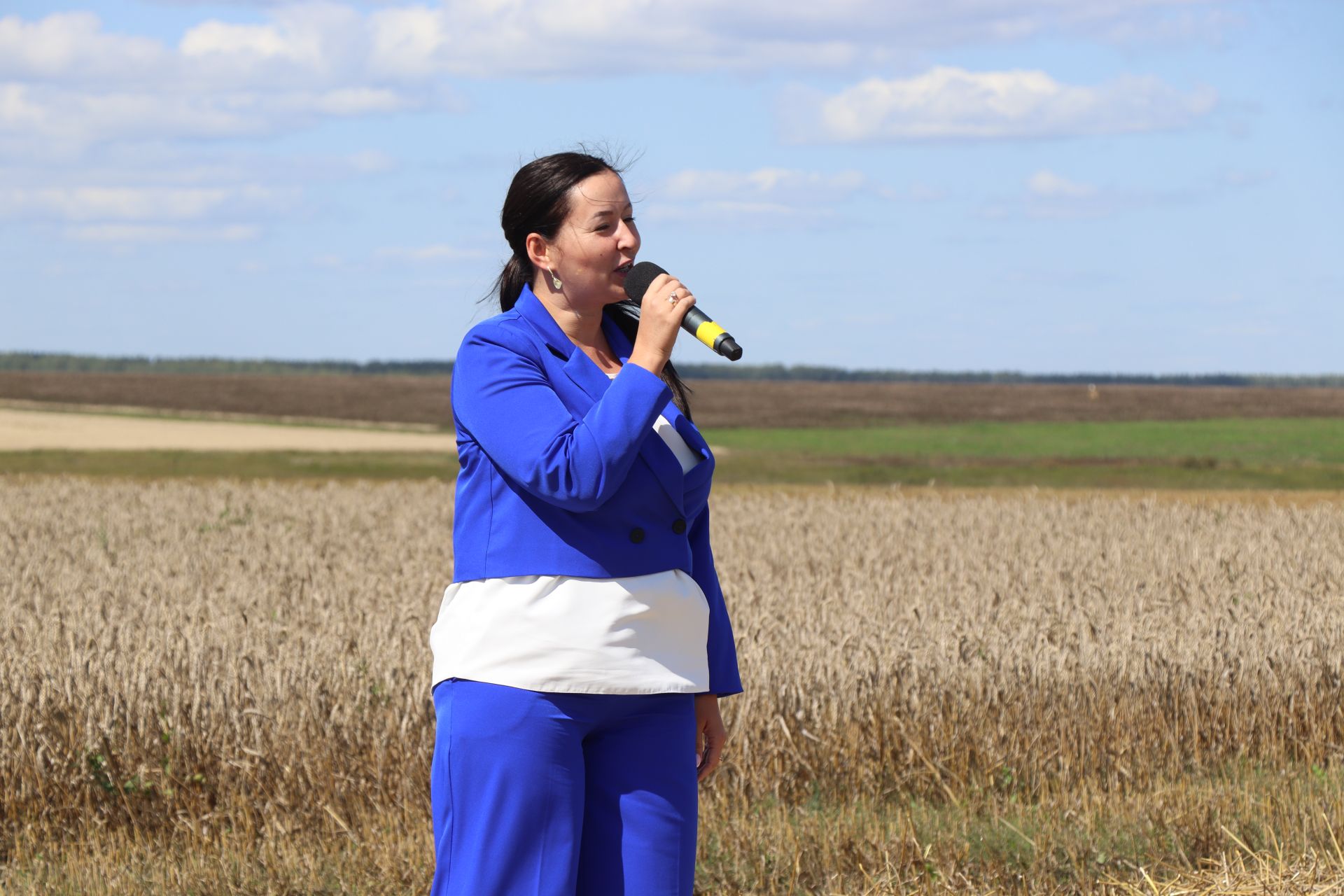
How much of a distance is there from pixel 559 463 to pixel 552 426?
0.36ft

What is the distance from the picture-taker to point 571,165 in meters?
3.23

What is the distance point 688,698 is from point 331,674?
4717 millimetres

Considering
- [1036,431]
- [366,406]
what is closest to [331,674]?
[1036,431]

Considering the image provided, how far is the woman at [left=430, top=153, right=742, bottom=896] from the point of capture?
3031 mm

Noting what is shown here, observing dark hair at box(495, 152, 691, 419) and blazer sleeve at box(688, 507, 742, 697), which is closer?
dark hair at box(495, 152, 691, 419)

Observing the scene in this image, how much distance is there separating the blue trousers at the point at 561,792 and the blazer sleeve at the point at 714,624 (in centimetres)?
30

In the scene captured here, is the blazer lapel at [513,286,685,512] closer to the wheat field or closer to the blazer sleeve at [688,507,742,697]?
the blazer sleeve at [688,507,742,697]

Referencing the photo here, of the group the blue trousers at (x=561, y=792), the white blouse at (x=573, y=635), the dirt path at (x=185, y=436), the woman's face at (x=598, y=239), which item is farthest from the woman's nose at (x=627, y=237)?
the dirt path at (x=185, y=436)

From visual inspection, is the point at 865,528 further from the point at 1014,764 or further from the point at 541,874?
the point at 541,874

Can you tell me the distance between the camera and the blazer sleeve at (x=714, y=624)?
3.44 m

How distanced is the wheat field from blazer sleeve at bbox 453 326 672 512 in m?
2.96

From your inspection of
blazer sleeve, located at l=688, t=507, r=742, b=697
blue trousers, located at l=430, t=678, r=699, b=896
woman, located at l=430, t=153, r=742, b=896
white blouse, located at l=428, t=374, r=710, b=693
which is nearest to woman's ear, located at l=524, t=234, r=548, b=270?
woman, located at l=430, t=153, r=742, b=896

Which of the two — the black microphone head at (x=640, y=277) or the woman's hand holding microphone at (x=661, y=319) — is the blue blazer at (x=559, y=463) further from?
the black microphone head at (x=640, y=277)

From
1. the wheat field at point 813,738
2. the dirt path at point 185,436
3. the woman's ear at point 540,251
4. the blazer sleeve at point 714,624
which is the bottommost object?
the wheat field at point 813,738
